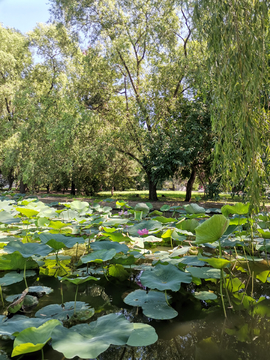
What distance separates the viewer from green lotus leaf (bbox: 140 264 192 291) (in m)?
1.28

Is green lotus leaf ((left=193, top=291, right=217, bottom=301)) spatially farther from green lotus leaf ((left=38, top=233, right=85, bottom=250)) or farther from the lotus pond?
green lotus leaf ((left=38, top=233, right=85, bottom=250))

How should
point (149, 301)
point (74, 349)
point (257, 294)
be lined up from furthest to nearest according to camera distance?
point (257, 294)
point (149, 301)
point (74, 349)

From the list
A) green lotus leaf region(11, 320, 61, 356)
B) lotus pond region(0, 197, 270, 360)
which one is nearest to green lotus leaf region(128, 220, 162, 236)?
lotus pond region(0, 197, 270, 360)

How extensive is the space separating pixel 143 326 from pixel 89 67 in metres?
9.42

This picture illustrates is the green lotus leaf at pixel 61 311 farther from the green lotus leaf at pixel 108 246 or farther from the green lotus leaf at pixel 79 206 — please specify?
the green lotus leaf at pixel 79 206

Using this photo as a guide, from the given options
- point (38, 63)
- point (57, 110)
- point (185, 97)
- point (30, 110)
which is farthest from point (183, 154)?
point (38, 63)

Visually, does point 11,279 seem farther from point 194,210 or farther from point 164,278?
point 194,210

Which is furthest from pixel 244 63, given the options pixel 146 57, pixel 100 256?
pixel 146 57

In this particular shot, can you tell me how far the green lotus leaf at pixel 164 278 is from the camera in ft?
4.21

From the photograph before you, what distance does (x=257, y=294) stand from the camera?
1698mm

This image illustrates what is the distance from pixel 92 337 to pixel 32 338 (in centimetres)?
22

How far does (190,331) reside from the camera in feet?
4.21

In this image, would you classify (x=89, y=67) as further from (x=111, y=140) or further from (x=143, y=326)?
(x=143, y=326)

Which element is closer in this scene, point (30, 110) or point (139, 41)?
point (139, 41)
